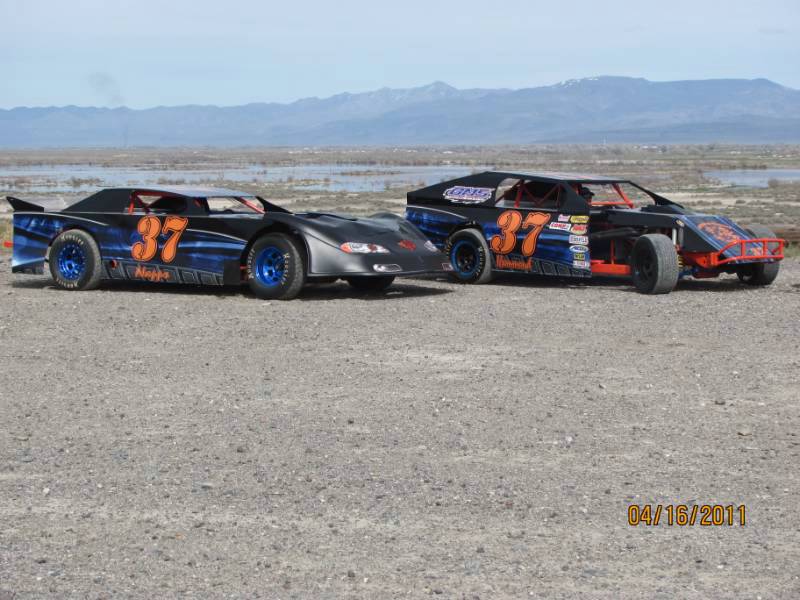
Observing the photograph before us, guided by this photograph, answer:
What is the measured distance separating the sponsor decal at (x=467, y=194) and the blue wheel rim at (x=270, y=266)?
344 cm

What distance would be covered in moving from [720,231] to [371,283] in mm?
4224

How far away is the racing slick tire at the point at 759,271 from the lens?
1499 cm

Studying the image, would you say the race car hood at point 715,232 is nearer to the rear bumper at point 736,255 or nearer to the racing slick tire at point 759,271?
the rear bumper at point 736,255

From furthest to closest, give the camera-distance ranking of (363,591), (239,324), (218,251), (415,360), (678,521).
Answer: (218,251) → (239,324) → (415,360) → (678,521) → (363,591)

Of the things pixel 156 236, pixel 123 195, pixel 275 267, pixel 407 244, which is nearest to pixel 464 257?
pixel 407 244

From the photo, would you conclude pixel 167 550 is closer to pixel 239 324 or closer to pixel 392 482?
pixel 392 482

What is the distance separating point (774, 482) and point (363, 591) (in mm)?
2538

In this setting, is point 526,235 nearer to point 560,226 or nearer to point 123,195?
point 560,226

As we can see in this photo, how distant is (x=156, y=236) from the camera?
14.1 meters

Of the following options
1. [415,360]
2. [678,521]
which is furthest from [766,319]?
[678,521]

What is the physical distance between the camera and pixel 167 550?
17.5 feet

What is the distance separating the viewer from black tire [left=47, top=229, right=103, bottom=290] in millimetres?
14367

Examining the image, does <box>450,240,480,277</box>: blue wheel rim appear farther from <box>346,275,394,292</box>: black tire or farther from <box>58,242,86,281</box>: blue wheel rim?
<box>58,242,86,281</box>: blue wheel rim
